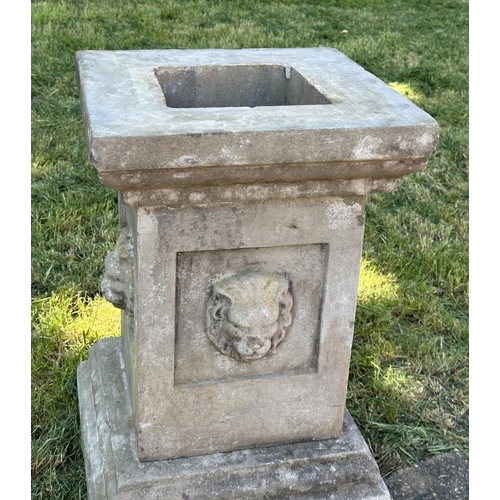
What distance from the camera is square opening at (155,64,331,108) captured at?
213 centimetres

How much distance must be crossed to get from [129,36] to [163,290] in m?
4.30

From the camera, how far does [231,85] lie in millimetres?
2195

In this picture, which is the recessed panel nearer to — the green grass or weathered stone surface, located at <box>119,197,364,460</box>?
weathered stone surface, located at <box>119,197,364,460</box>

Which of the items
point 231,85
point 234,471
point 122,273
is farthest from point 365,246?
point 122,273

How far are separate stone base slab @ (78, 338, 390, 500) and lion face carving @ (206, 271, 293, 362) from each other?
357 millimetres

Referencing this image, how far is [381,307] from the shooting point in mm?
3039

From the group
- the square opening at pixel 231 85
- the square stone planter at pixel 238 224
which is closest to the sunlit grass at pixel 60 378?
the square stone planter at pixel 238 224

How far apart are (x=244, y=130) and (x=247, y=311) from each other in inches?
19.4

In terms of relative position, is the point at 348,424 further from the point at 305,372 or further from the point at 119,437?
the point at 119,437

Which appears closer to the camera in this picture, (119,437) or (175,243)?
(175,243)

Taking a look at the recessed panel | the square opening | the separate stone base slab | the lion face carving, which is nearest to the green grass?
the separate stone base slab

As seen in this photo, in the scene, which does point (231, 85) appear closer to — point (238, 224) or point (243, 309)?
point (238, 224)

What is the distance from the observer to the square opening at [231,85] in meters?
2.13

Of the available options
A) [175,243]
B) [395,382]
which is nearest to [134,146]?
[175,243]
